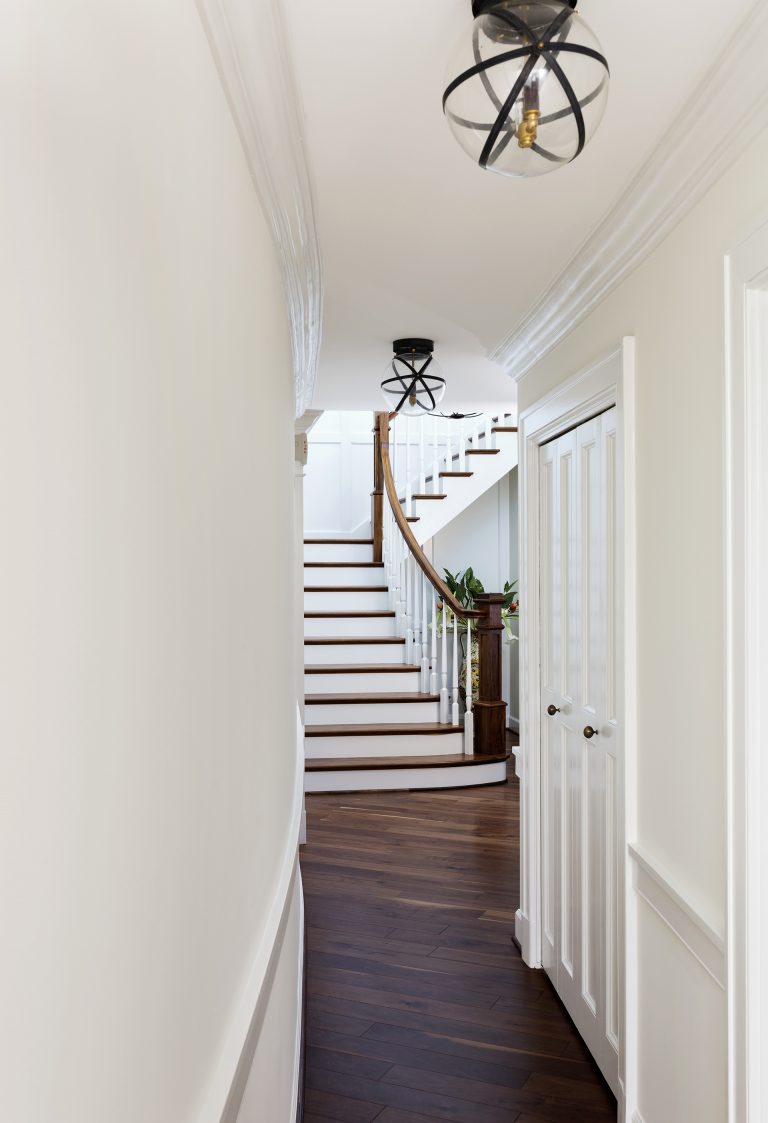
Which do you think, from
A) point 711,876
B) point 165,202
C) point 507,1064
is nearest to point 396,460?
point 507,1064

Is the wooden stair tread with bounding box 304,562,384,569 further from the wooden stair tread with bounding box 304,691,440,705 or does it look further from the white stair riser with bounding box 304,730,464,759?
the white stair riser with bounding box 304,730,464,759

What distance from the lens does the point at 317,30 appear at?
1366mm

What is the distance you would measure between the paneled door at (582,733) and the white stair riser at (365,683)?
3.10m

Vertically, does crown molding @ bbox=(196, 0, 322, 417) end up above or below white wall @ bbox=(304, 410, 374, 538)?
below

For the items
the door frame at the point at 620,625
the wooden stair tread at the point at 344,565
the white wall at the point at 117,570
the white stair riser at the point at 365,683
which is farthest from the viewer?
the wooden stair tread at the point at 344,565

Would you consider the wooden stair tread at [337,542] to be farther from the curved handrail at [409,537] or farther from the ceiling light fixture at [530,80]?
the ceiling light fixture at [530,80]

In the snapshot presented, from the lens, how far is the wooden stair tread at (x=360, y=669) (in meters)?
6.26

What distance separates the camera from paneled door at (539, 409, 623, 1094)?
98.0 inches

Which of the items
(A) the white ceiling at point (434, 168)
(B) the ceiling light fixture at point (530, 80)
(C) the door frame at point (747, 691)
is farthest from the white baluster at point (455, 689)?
(B) the ceiling light fixture at point (530, 80)

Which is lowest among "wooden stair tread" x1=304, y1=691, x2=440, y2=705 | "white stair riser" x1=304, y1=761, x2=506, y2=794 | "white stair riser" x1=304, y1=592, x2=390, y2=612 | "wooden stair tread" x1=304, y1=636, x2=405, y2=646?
"white stair riser" x1=304, y1=761, x2=506, y2=794

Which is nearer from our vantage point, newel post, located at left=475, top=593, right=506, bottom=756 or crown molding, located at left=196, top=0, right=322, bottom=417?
crown molding, located at left=196, top=0, right=322, bottom=417

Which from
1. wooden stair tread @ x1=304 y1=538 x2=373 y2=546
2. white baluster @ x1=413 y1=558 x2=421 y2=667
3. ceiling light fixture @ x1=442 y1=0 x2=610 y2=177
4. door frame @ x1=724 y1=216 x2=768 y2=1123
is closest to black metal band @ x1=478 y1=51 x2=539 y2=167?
ceiling light fixture @ x1=442 y1=0 x2=610 y2=177

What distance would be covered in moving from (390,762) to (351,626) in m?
1.52

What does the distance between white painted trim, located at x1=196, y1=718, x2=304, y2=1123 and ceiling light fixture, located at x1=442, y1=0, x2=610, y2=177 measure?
4.34 ft
